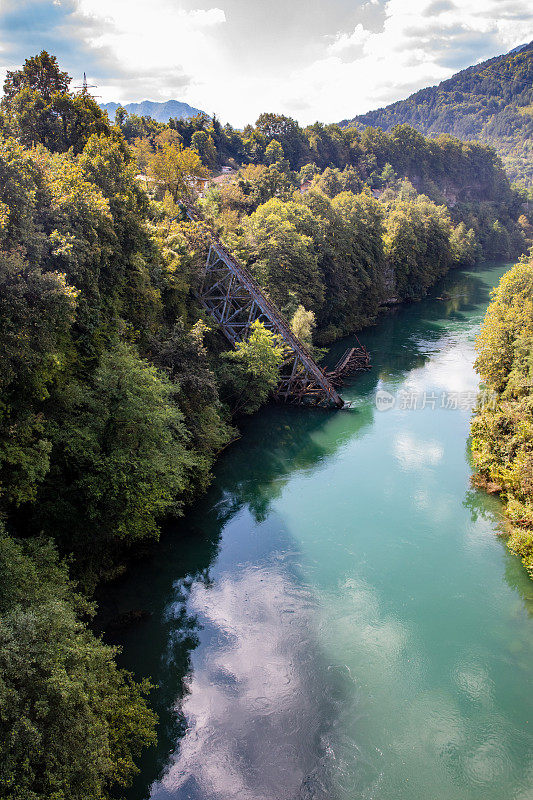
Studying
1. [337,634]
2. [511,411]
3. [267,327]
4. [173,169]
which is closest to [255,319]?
[267,327]

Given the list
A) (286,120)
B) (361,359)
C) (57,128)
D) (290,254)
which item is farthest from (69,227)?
(286,120)

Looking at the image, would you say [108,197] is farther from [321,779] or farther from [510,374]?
[321,779]

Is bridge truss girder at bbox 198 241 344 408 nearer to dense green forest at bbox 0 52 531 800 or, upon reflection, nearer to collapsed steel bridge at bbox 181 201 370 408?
collapsed steel bridge at bbox 181 201 370 408

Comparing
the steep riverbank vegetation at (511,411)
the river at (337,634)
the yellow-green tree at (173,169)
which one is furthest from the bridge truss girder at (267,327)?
the steep riverbank vegetation at (511,411)

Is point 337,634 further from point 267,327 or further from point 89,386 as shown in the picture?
point 267,327

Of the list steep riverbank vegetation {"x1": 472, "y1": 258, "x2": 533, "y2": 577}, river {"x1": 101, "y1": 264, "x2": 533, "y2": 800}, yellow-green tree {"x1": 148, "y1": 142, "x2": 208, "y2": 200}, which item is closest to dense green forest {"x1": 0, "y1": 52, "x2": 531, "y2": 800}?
yellow-green tree {"x1": 148, "y1": 142, "x2": 208, "y2": 200}

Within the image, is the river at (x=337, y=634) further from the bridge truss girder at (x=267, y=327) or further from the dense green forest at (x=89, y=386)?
the bridge truss girder at (x=267, y=327)

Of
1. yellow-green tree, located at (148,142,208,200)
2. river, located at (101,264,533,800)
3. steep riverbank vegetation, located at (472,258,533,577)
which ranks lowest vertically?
river, located at (101,264,533,800)
